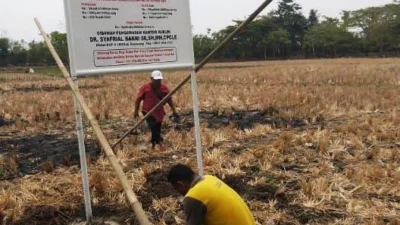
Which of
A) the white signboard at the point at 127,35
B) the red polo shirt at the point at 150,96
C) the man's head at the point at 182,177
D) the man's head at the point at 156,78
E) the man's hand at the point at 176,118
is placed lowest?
the man's hand at the point at 176,118

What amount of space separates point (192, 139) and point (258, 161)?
7.24 feet

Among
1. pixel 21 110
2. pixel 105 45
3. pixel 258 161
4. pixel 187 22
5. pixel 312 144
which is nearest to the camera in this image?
pixel 105 45

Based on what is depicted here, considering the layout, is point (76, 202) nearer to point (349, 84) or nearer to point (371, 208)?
point (371, 208)

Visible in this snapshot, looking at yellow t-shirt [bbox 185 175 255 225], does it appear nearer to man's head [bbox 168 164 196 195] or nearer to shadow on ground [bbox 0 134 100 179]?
man's head [bbox 168 164 196 195]

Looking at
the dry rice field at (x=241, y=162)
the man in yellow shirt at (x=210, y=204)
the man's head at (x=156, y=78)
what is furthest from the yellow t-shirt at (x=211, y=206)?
the man's head at (x=156, y=78)

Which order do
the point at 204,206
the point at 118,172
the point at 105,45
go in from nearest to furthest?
the point at 204,206 < the point at 118,172 < the point at 105,45

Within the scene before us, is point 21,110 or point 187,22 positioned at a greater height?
point 187,22

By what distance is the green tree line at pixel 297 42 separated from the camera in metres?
65.8

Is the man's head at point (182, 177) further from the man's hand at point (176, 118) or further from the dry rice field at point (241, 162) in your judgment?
the man's hand at point (176, 118)

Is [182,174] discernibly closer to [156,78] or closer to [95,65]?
[95,65]

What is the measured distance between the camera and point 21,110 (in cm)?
1409

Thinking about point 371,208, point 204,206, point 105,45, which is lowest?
point 371,208

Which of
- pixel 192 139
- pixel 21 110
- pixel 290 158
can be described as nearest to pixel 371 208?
pixel 290 158

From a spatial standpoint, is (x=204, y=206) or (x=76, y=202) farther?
(x=76, y=202)
